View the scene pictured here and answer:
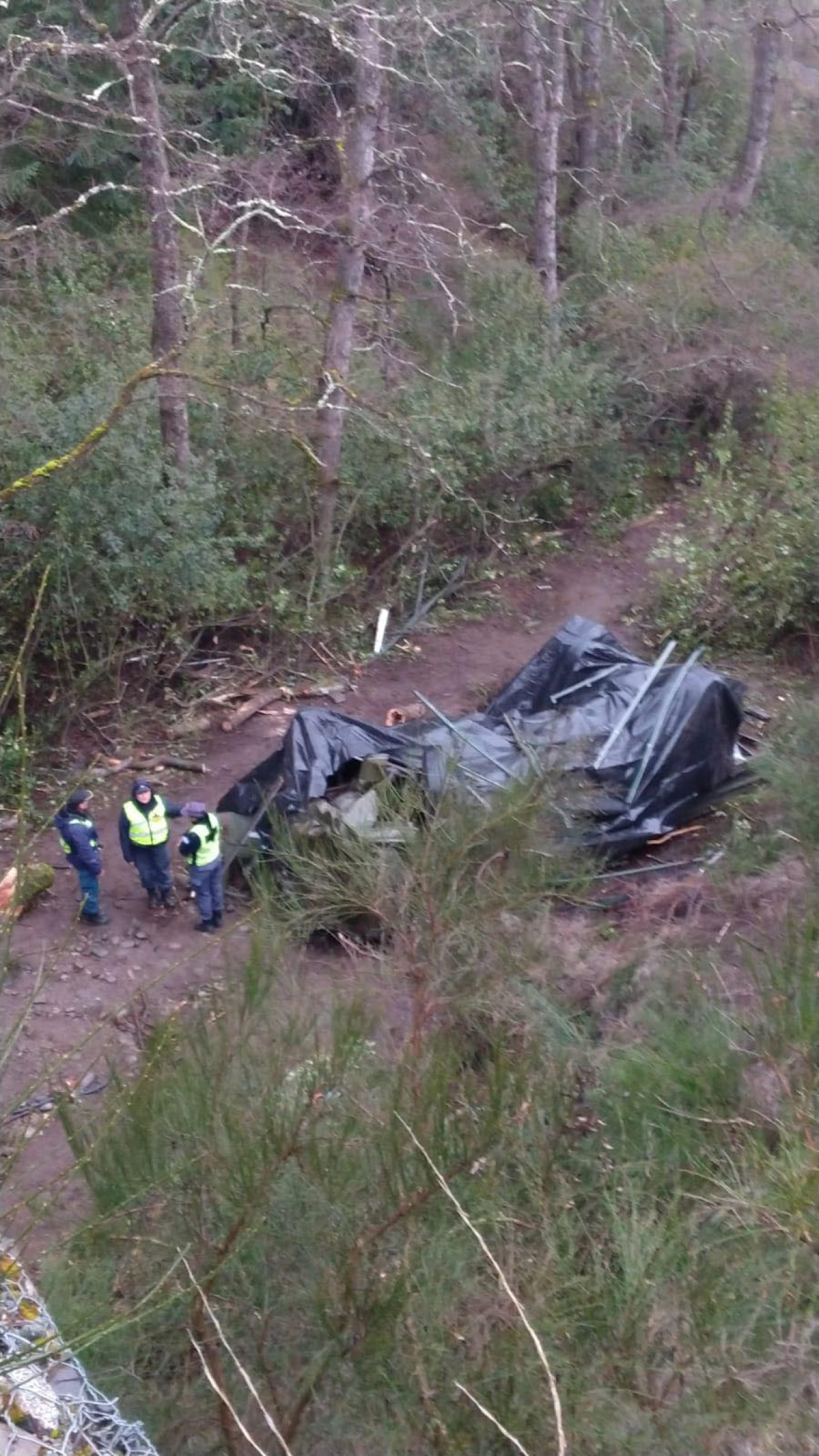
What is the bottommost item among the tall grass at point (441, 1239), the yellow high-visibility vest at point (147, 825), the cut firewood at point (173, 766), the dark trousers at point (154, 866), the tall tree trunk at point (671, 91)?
the cut firewood at point (173, 766)

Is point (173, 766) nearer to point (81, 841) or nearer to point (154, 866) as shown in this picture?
point (154, 866)

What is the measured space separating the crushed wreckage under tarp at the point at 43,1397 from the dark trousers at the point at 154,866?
570 cm

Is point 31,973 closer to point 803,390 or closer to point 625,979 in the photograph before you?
point 625,979

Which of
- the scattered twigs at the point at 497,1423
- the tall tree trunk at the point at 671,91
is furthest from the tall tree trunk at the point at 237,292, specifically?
the scattered twigs at the point at 497,1423

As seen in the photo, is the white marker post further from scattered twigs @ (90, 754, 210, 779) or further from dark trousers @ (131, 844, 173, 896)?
dark trousers @ (131, 844, 173, 896)

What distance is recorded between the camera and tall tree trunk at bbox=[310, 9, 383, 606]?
11.2m

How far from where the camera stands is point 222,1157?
327cm

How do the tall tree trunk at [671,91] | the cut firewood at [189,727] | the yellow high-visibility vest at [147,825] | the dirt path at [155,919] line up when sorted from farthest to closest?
the tall tree trunk at [671,91]
the cut firewood at [189,727]
the yellow high-visibility vest at [147,825]
the dirt path at [155,919]

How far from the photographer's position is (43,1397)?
225 centimetres

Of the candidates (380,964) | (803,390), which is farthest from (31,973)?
(803,390)

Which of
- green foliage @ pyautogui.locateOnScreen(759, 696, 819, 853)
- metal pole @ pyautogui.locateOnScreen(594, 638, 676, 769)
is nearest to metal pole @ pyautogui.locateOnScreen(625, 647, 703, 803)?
metal pole @ pyautogui.locateOnScreen(594, 638, 676, 769)

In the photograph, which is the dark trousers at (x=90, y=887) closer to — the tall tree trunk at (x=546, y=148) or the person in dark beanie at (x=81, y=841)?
the person in dark beanie at (x=81, y=841)

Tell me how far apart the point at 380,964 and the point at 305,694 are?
658cm

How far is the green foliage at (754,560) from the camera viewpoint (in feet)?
39.4
